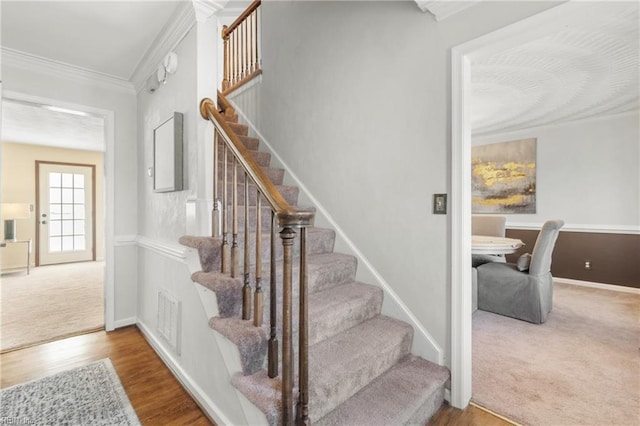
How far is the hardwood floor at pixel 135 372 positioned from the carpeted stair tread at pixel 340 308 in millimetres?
668

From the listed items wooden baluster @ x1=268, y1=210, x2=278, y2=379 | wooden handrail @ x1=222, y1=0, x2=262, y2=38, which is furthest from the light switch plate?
wooden handrail @ x1=222, y1=0, x2=262, y2=38

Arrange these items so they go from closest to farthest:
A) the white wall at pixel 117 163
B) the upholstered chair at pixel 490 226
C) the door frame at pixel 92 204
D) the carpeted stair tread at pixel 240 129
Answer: the white wall at pixel 117 163, the carpeted stair tread at pixel 240 129, the upholstered chair at pixel 490 226, the door frame at pixel 92 204

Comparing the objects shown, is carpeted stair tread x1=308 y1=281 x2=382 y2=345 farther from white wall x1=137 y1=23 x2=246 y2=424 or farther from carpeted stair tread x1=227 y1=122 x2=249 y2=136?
carpeted stair tread x1=227 y1=122 x2=249 y2=136

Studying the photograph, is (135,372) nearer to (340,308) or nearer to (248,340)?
(248,340)

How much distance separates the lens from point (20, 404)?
186 cm

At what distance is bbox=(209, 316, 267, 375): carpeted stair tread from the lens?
1.38 meters

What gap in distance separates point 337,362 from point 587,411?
1.50 meters

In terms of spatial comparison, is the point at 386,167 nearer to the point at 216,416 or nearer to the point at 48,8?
the point at 216,416

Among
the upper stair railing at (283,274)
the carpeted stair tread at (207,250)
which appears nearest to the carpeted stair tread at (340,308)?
the upper stair railing at (283,274)

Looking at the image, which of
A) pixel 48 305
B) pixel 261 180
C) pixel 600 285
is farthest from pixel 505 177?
pixel 48 305

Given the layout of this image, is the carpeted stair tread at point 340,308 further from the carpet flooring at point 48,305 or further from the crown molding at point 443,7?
the carpet flooring at point 48,305

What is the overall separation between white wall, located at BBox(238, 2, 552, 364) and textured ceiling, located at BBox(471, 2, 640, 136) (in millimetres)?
355

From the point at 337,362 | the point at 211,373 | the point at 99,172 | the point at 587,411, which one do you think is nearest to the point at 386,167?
the point at 337,362

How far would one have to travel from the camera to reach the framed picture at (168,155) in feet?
6.82
